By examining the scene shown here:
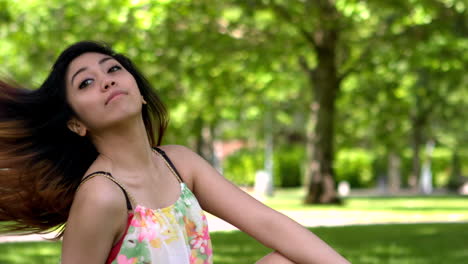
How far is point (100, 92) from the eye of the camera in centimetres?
298

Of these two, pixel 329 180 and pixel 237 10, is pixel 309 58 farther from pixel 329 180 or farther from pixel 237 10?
pixel 237 10

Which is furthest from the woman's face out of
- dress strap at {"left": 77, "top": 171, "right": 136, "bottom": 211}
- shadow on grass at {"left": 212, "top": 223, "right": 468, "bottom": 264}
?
shadow on grass at {"left": 212, "top": 223, "right": 468, "bottom": 264}

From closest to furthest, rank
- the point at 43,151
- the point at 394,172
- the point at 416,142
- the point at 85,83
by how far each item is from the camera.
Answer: the point at 85,83
the point at 43,151
the point at 416,142
the point at 394,172

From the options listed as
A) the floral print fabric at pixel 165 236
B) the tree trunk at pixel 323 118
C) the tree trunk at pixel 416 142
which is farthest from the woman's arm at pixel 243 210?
the tree trunk at pixel 416 142

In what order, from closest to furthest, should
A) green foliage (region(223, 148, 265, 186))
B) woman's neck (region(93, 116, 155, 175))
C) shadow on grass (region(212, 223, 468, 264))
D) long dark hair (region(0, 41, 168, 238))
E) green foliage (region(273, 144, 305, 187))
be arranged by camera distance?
woman's neck (region(93, 116, 155, 175)), long dark hair (region(0, 41, 168, 238)), shadow on grass (region(212, 223, 468, 264)), green foliage (region(273, 144, 305, 187)), green foliage (region(223, 148, 265, 186))

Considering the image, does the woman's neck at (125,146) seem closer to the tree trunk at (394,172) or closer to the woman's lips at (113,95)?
the woman's lips at (113,95)

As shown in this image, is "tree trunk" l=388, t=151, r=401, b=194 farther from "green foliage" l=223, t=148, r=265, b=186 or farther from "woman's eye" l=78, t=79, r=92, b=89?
"woman's eye" l=78, t=79, r=92, b=89

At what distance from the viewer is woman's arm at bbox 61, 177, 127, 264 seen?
2.80 meters

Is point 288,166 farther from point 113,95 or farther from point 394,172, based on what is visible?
point 113,95

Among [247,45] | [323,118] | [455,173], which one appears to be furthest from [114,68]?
[455,173]

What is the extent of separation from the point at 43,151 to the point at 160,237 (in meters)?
0.63

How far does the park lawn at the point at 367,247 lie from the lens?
8219 mm

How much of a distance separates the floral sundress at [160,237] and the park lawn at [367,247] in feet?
15.9

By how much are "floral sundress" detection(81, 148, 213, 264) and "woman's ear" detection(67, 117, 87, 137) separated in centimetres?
24
